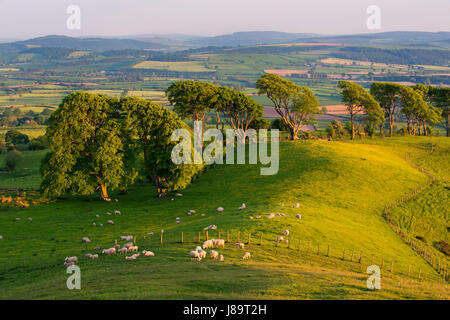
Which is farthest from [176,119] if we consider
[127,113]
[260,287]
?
[260,287]

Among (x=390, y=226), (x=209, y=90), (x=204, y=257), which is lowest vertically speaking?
(x=390, y=226)

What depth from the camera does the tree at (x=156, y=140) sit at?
58.8m

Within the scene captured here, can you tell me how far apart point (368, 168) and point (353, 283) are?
165 feet

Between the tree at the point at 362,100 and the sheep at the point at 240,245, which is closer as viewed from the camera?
the sheep at the point at 240,245

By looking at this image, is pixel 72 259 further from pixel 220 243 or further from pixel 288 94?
pixel 288 94

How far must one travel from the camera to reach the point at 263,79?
9712 cm

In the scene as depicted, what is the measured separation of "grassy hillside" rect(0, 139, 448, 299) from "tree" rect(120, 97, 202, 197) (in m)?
3.95

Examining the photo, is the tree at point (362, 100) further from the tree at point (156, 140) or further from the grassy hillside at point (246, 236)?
the tree at point (156, 140)

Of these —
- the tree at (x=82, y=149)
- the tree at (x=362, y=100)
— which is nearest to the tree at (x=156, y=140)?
the tree at (x=82, y=149)

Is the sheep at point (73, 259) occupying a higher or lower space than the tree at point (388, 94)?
lower

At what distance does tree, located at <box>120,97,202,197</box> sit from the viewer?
58.8 m

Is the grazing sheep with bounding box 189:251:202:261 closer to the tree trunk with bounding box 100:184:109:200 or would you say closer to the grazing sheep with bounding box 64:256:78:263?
the grazing sheep with bounding box 64:256:78:263

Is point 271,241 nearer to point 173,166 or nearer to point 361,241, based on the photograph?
point 361,241
